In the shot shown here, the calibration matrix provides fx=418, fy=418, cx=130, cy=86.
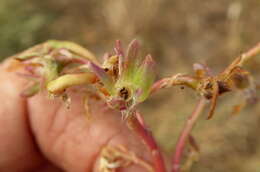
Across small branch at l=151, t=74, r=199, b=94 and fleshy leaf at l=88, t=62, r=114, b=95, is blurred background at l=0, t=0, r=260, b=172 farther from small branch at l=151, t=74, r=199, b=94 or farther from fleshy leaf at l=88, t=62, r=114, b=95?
fleshy leaf at l=88, t=62, r=114, b=95

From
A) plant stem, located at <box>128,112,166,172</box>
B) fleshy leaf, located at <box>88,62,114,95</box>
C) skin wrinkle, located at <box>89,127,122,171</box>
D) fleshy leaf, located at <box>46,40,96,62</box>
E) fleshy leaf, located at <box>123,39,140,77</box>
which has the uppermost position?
fleshy leaf, located at <box>46,40,96,62</box>

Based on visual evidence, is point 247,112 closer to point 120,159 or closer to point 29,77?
point 120,159

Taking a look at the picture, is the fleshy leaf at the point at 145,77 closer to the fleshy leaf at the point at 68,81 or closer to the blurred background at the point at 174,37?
the fleshy leaf at the point at 68,81

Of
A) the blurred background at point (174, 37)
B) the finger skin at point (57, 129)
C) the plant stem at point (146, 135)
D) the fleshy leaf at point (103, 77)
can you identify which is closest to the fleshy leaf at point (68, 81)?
the fleshy leaf at point (103, 77)

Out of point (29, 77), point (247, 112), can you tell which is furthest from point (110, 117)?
point (247, 112)

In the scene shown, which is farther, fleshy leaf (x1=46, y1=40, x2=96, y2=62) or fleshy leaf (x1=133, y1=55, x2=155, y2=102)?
fleshy leaf (x1=46, y1=40, x2=96, y2=62)

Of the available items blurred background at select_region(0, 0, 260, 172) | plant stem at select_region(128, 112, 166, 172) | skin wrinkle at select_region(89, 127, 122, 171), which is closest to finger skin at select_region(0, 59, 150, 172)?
skin wrinkle at select_region(89, 127, 122, 171)
